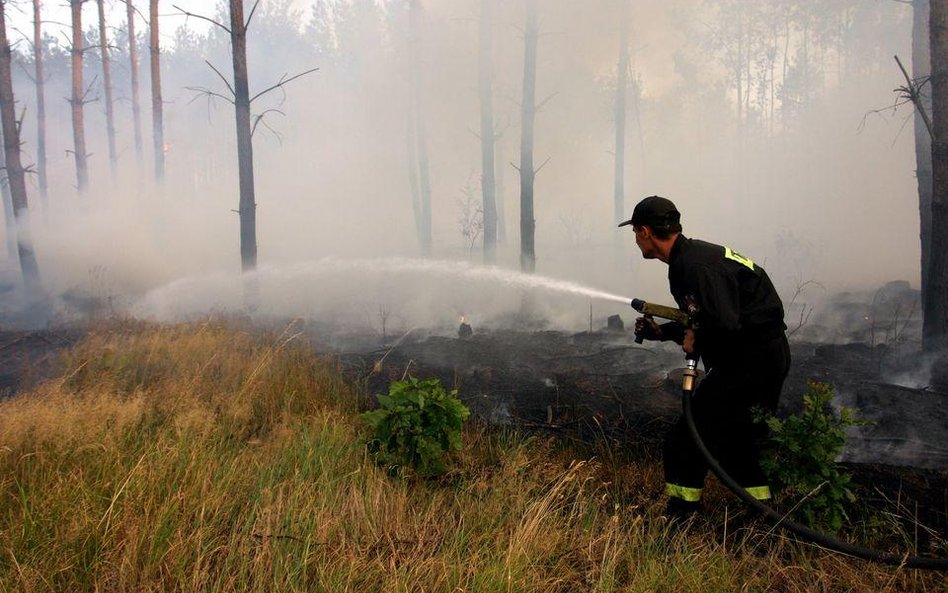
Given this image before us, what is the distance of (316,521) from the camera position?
112 inches

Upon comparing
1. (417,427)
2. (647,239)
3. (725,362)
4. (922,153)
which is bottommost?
(417,427)

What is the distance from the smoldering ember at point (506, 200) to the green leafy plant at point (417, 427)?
4.23 feet

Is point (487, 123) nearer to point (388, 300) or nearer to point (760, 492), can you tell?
point (388, 300)

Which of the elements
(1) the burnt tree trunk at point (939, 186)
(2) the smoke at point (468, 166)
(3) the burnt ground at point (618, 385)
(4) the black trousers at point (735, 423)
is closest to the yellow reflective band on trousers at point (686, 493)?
(4) the black trousers at point (735, 423)

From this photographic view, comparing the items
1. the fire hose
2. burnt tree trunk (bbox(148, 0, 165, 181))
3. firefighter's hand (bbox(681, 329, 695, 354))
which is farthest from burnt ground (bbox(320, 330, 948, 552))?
burnt tree trunk (bbox(148, 0, 165, 181))

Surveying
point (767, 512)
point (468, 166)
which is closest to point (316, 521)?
point (767, 512)

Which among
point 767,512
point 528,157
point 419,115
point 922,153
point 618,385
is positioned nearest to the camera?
point 767,512

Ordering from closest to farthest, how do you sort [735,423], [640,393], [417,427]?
[735,423], [417,427], [640,393]

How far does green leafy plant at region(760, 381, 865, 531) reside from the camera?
324cm

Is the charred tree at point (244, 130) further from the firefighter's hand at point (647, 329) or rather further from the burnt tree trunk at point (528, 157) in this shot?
the firefighter's hand at point (647, 329)

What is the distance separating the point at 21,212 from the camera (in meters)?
14.0

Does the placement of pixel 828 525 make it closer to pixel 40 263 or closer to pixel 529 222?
pixel 529 222

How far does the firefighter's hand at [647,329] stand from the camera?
335 centimetres

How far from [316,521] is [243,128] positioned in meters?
8.58
